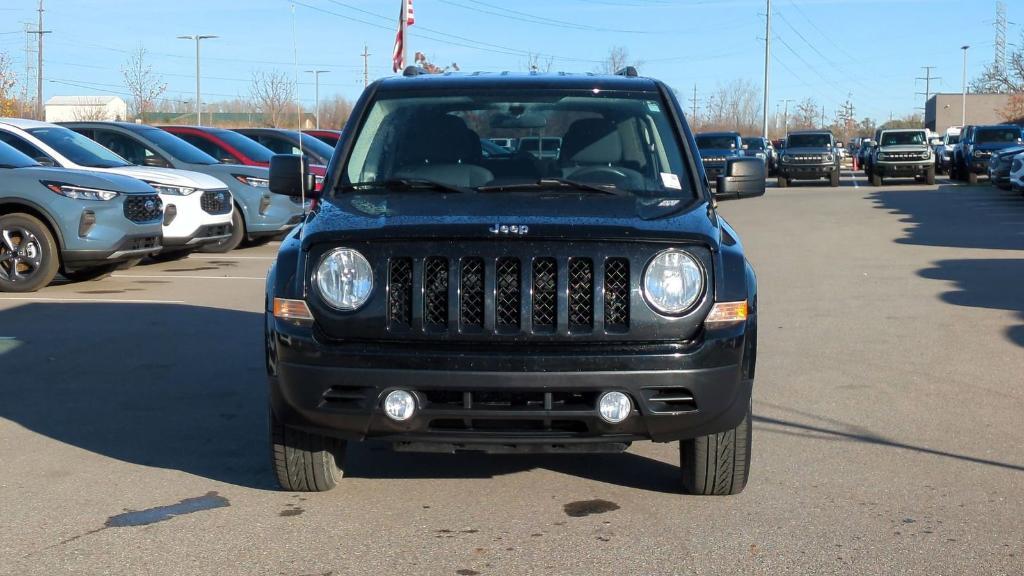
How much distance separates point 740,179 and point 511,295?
226 centimetres

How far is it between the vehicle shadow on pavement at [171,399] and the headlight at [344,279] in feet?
3.87

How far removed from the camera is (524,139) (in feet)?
19.6

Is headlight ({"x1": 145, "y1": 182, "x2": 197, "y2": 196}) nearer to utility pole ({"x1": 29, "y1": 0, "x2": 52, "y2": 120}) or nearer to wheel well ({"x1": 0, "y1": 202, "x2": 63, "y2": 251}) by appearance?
wheel well ({"x1": 0, "y1": 202, "x2": 63, "y2": 251})

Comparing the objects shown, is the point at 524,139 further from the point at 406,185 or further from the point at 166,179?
the point at 166,179

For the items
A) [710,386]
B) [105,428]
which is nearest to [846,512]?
[710,386]

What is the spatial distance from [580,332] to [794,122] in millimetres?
135418

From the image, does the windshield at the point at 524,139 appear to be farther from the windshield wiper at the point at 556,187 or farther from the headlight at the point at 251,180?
the headlight at the point at 251,180

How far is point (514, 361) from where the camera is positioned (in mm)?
4570

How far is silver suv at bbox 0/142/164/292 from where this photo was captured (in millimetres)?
11891

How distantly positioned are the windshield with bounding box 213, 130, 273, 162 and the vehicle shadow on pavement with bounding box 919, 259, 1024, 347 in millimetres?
9244

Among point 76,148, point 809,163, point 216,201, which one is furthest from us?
point 809,163

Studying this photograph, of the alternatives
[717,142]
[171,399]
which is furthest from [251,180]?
[717,142]

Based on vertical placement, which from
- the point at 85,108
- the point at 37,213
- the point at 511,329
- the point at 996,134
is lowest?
the point at 511,329

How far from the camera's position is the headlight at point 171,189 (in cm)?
1405
